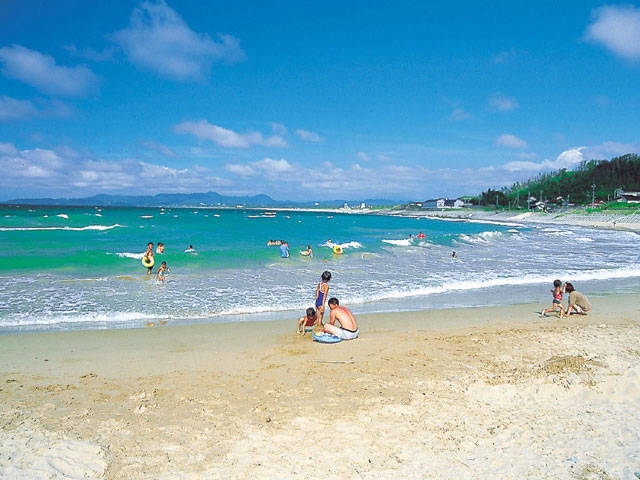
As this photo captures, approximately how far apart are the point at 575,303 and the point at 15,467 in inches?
498

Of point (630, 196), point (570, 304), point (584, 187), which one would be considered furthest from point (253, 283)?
point (584, 187)

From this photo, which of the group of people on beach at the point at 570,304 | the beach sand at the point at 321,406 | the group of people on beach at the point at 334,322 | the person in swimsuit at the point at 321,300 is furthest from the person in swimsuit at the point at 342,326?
the group of people on beach at the point at 570,304

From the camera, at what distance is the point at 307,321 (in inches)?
379

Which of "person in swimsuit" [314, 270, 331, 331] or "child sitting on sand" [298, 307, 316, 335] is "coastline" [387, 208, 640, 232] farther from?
"child sitting on sand" [298, 307, 316, 335]

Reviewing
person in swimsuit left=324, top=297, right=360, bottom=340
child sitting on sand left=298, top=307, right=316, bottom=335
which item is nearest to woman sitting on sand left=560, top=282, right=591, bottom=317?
person in swimsuit left=324, top=297, right=360, bottom=340

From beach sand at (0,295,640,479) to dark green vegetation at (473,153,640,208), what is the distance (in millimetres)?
118092

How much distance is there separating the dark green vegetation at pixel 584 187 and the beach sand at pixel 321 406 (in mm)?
118092

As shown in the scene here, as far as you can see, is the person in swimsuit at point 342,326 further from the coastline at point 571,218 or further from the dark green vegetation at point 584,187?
the dark green vegetation at point 584,187

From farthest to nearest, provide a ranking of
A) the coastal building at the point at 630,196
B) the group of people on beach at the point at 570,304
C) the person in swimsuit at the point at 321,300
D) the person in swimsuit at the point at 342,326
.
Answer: the coastal building at the point at 630,196
the group of people on beach at the point at 570,304
the person in swimsuit at the point at 321,300
the person in swimsuit at the point at 342,326

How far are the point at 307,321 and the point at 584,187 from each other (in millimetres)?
148170

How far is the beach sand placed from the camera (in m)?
4.24

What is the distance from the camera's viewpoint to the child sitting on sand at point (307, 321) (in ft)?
31.3

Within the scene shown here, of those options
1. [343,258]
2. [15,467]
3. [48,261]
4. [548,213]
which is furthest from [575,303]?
[548,213]

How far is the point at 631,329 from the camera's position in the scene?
9602 millimetres
